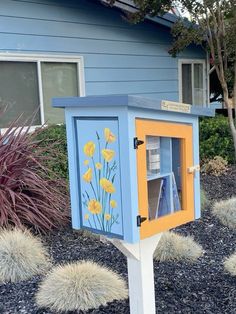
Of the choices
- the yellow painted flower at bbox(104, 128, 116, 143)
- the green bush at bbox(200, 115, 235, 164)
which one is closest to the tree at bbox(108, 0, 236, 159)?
the green bush at bbox(200, 115, 235, 164)

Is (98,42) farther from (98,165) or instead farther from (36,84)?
(98,165)

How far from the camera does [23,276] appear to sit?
3.83 metres

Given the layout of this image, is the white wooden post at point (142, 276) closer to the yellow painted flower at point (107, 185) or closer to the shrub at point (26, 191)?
the yellow painted flower at point (107, 185)

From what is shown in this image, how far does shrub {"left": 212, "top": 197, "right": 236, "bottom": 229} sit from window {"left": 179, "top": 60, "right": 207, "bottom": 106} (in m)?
5.02

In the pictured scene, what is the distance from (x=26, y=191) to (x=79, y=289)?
2.13m

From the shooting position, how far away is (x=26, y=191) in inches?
202

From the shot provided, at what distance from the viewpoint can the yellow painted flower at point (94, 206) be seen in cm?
266

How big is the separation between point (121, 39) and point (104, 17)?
582 mm

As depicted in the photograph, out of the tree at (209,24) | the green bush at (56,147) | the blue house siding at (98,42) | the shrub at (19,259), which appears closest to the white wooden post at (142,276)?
the shrub at (19,259)

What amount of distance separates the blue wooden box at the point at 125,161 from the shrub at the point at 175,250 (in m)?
1.41

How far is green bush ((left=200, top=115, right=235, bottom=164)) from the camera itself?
9219 millimetres

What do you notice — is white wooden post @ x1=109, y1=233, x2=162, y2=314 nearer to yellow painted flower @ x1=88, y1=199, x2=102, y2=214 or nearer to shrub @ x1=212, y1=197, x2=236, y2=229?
yellow painted flower @ x1=88, y1=199, x2=102, y2=214

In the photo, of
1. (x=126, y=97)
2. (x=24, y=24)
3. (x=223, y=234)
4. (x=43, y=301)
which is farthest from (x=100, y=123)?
(x=24, y=24)

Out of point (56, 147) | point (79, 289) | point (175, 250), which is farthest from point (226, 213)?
point (79, 289)
